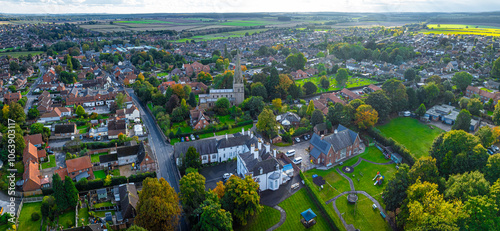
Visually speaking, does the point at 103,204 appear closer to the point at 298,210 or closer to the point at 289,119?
the point at 298,210

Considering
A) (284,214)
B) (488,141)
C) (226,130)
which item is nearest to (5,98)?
(226,130)

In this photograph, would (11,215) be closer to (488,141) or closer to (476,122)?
(488,141)

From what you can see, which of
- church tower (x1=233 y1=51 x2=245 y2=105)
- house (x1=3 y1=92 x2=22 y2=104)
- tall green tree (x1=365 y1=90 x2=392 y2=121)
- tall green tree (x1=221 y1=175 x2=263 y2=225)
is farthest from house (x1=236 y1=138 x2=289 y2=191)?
house (x1=3 y1=92 x2=22 y2=104)

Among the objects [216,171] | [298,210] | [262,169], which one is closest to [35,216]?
[216,171]

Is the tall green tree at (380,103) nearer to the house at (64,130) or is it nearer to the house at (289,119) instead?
A: the house at (289,119)

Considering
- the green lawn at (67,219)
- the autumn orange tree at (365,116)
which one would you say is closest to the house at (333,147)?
the autumn orange tree at (365,116)

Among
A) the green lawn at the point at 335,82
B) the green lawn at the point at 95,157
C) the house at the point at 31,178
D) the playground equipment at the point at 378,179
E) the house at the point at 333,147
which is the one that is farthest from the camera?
the green lawn at the point at 335,82
